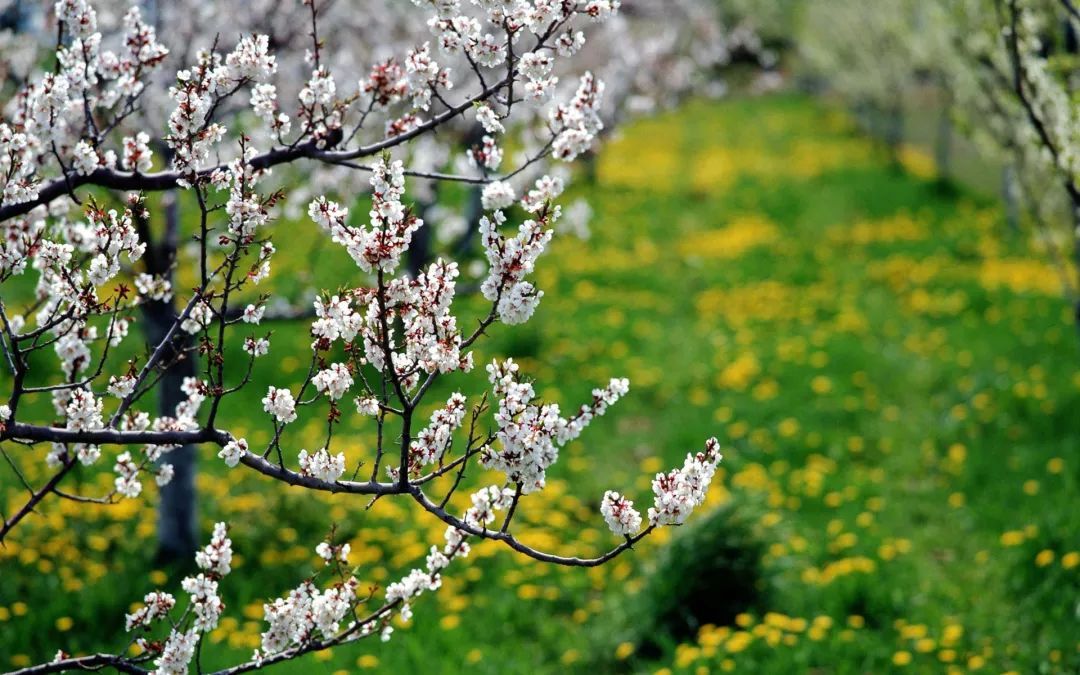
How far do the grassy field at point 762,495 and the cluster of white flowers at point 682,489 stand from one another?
2.51 metres

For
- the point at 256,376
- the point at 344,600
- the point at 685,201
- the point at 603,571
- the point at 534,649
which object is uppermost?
the point at 685,201

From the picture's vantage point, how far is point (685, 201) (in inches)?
766

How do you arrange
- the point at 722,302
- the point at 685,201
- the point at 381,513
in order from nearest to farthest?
the point at 381,513
the point at 722,302
the point at 685,201

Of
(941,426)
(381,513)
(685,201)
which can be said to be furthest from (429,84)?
(685,201)

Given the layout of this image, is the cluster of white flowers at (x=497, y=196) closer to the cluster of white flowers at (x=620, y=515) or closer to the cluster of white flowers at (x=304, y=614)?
the cluster of white flowers at (x=620, y=515)

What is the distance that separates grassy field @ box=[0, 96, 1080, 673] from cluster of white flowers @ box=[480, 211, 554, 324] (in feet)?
9.83

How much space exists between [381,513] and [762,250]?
953cm

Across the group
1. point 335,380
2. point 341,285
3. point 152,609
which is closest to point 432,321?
point 341,285

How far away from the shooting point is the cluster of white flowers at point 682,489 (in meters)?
2.57

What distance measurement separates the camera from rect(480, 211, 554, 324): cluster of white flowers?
246 centimetres

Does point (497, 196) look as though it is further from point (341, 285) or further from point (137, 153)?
point (137, 153)

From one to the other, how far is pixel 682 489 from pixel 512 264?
773 mm

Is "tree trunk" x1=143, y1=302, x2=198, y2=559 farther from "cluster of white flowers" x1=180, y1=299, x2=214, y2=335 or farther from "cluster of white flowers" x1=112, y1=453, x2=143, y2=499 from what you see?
"cluster of white flowers" x1=180, y1=299, x2=214, y2=335

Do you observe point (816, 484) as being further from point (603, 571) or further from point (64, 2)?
point (64, 2)
